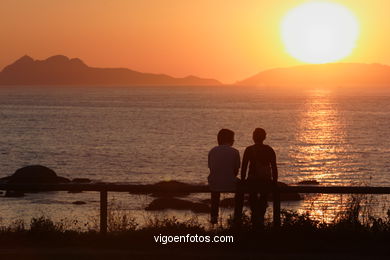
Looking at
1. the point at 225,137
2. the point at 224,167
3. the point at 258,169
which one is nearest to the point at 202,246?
the point at 224,167

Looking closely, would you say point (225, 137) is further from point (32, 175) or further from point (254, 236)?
point (32, 175)

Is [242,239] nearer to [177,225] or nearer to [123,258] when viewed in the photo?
[177,225]

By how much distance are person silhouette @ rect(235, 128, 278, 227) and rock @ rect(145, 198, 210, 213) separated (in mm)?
27303

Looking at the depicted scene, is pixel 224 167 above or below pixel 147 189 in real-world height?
above

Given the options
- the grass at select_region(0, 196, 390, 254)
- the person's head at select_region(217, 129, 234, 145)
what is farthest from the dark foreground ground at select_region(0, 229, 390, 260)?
the person's head at select_region(217, 129, 234, 145)

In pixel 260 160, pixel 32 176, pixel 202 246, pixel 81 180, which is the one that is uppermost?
pixel 260 160

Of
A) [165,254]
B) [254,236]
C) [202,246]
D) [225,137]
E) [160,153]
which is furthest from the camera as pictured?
[160,153]

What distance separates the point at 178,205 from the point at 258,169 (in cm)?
2889

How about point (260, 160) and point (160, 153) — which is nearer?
point (260, 160)

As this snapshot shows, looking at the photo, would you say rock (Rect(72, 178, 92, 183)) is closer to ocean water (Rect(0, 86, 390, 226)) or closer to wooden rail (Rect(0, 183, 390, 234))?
ocean water (Rect(0, 86, 390, 226))

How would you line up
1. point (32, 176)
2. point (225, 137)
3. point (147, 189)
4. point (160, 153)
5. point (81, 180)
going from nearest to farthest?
point (225, 137) → point (147, 189) → point (32, 176) → point (81, 180) → point (160, 153)

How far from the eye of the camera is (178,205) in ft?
129

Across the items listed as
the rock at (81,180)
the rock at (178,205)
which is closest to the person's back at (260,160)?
the rock at (178,205)

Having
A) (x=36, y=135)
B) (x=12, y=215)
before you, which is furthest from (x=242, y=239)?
(x=36, y=135)
